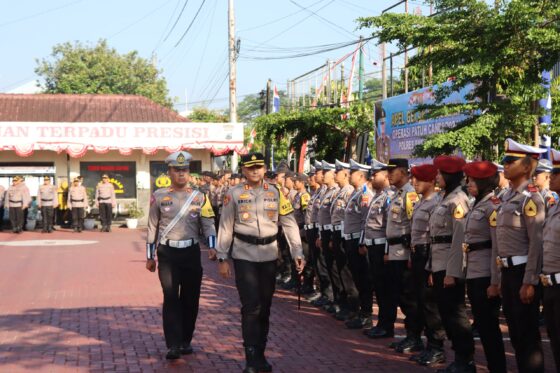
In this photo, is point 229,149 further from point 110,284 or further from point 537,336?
point 537,336

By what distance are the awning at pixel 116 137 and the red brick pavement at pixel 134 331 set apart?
48.0ft

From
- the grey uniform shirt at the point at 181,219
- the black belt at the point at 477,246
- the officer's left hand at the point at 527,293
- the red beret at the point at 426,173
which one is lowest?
the officer's left hand at the point at 527,293

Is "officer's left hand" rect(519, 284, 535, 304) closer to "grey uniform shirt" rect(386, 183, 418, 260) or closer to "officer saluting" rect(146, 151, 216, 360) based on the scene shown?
"grey uniform shirt" rect(386, 183, 418, 260)

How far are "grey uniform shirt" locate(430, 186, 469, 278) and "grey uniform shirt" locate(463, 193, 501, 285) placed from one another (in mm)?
271

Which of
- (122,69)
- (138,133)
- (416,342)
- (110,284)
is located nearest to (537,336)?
(416,342)

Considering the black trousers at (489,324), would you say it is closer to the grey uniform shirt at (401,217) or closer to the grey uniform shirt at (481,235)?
the grey uniform shirt at (481,235)

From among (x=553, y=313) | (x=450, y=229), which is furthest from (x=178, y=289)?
(x=553, y=313)

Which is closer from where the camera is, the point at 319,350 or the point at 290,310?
the point at 319,350

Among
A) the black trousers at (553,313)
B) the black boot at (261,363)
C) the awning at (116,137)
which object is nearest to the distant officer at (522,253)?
the black trousers at (553,313)

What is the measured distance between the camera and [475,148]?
11367mm

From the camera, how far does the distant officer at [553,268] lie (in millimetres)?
6168

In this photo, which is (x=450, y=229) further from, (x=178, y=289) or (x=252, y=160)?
(x=178, y=289)

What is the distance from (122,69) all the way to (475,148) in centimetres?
5724

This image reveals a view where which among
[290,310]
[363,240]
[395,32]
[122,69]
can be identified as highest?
[122,69]
